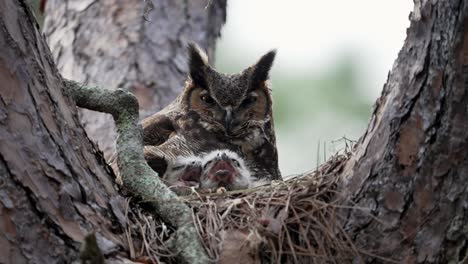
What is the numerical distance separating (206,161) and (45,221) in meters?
1.54

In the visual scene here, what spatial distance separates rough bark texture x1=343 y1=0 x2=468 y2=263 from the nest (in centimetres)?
12

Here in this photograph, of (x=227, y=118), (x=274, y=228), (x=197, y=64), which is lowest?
(x=274, y=228)

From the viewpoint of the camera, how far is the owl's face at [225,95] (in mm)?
4332

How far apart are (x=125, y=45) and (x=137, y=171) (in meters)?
1.93

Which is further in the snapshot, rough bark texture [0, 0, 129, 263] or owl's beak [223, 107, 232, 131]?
owl's beak [223, 107, 232, 131]

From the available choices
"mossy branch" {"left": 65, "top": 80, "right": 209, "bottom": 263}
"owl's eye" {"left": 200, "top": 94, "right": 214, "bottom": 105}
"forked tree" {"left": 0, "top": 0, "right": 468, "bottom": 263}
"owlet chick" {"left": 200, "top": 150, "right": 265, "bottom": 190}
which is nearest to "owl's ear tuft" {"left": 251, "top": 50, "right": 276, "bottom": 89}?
"owl's eye" {"left": 200, "top": 94, "right": 214, "bottom": 105}

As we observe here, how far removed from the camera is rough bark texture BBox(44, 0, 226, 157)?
4.48 metres

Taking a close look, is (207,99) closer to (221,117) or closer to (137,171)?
(221,117)

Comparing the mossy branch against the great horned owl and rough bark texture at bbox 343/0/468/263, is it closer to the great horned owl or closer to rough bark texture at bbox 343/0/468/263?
rough bark texture at bbox 343/0/468/263

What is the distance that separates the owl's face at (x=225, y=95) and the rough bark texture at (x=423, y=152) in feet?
6.42

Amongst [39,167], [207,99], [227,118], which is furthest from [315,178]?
[207,99]

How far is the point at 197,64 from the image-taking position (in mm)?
4398

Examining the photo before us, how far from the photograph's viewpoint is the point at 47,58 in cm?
244

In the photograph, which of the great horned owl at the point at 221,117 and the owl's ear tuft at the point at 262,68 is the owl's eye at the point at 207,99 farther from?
the owl's ear tuft at the point at 262,68
